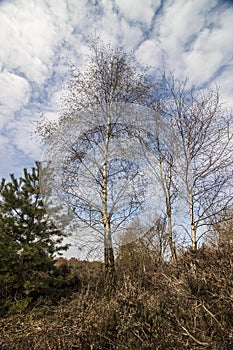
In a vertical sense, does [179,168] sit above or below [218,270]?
above

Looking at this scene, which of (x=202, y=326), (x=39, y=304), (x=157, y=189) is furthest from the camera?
(x=39, y=304)

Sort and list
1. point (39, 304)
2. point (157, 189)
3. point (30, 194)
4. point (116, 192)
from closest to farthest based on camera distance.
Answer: point (157, 189) → point (116, 192) → point (39, 304) → point (30, 194)

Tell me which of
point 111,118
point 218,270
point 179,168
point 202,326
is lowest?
point 202,326

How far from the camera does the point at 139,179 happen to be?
2.35m

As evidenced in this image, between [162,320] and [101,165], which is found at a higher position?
[101,165]

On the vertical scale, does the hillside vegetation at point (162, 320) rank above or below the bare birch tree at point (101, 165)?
below

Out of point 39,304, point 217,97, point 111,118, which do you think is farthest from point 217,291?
point 217,97

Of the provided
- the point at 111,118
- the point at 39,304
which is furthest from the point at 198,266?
the point at 39,304

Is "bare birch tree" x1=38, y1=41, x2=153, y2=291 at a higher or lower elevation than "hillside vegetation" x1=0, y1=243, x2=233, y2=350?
higher

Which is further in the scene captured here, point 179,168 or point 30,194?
point 30,194

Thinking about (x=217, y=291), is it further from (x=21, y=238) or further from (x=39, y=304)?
(x=21, y=238)

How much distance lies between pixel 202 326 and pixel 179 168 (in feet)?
5.41

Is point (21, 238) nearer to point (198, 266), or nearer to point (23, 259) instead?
point (23, 259)

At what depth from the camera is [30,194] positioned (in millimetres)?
6828
